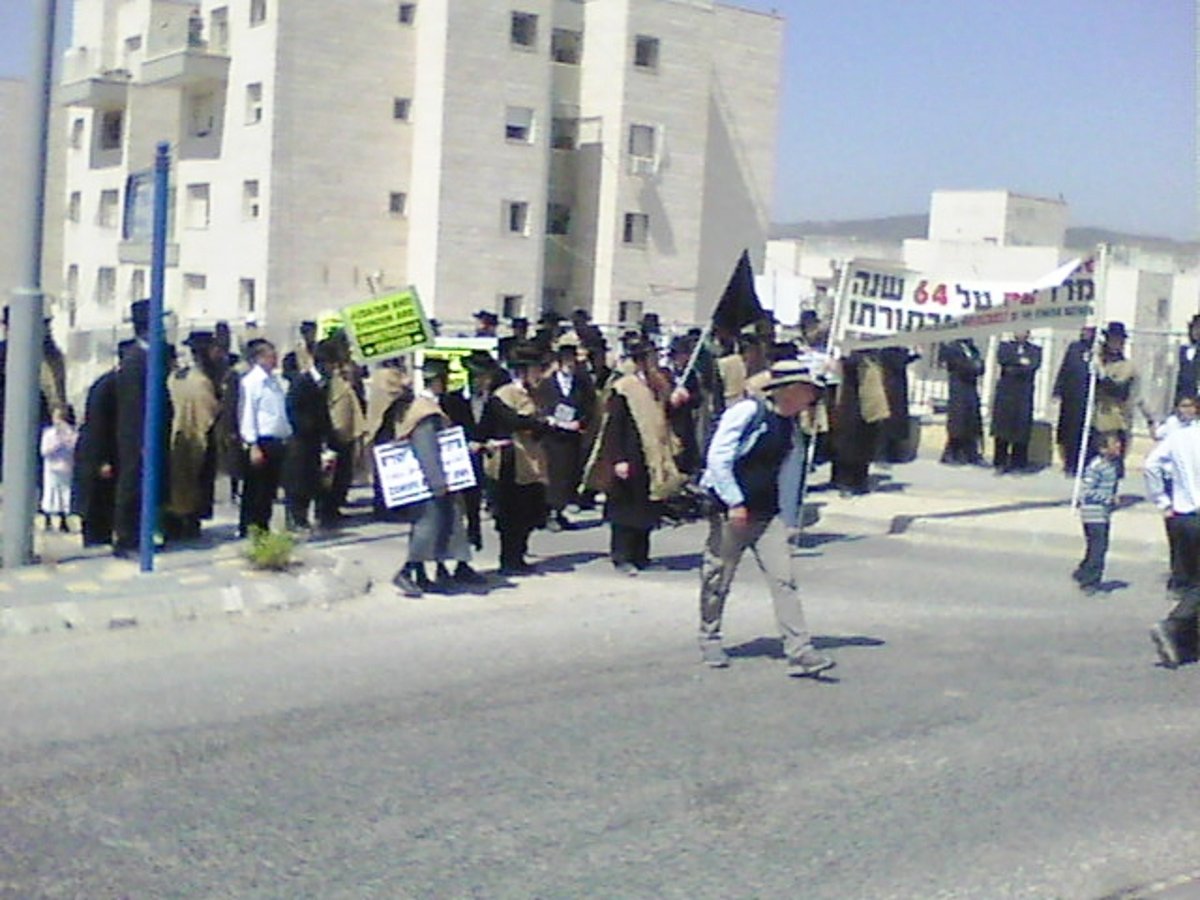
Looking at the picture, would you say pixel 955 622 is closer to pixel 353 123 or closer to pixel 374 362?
pixel 374 362

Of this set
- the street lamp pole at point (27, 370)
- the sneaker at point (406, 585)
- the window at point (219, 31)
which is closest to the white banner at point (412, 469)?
the sneaker at point (406, 585)

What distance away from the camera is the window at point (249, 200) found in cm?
4725

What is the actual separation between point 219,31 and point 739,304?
38909mm

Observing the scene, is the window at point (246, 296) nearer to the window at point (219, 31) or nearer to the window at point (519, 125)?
the window at point (219, 31)

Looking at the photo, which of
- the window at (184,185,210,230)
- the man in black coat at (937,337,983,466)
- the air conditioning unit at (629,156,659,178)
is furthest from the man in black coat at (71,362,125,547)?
the air conditioning unit at (629,156,659,178)

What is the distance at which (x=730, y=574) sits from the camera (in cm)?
970

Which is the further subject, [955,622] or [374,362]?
[374,362]

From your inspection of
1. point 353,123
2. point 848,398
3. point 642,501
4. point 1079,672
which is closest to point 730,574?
point 1079,672

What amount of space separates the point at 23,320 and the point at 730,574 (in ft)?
18.8

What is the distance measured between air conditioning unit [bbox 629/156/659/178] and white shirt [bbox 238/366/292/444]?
38209mm

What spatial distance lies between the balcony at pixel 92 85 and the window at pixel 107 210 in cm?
279

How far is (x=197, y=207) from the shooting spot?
50.1 m

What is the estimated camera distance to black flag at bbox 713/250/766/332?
14062 mm

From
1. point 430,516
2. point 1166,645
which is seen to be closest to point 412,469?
point 430,516
